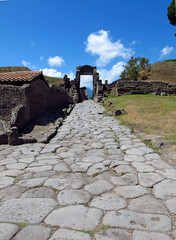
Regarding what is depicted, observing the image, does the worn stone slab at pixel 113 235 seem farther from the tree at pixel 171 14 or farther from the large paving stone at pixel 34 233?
the tree at pixel 171 14

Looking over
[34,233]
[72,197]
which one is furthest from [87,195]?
[34,233]

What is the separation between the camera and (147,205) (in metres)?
2.10

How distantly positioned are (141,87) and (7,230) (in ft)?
61.1

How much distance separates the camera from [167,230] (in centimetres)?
167

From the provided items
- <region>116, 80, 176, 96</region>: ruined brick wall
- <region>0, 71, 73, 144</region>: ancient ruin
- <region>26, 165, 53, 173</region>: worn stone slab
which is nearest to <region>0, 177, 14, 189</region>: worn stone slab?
<region>26, 165, 53, 173</region>: worn stone slab

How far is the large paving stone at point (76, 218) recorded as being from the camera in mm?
1759

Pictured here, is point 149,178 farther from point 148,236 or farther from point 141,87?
point 141,87

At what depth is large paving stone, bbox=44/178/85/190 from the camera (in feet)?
8.46

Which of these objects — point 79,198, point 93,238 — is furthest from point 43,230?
point 79,198

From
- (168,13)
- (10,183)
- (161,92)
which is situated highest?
(168,13)

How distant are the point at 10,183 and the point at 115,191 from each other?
158cm

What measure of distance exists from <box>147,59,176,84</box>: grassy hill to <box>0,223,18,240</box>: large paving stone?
27.1 metres

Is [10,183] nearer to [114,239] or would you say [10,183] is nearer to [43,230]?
[43,230]

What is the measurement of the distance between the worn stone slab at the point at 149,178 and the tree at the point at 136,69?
25.7 metres
